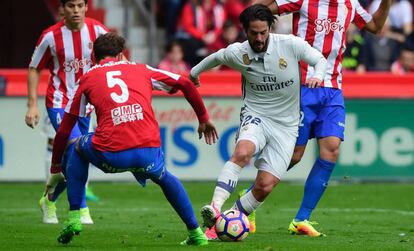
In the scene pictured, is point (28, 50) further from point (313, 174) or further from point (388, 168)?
point (313, 174)

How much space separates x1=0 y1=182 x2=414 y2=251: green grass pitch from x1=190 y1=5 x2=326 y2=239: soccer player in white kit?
22.3 inches

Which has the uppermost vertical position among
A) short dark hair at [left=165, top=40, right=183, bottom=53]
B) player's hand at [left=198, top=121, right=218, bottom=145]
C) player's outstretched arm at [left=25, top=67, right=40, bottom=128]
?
player's hand at [left=198, top=121, right=218, bottom=145]

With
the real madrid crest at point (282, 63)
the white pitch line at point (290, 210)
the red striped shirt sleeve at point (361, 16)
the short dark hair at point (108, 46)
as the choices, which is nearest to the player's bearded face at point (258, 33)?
the real madrid crest at point (282, 63)

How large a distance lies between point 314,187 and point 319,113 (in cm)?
67

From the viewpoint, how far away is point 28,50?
2438 cm

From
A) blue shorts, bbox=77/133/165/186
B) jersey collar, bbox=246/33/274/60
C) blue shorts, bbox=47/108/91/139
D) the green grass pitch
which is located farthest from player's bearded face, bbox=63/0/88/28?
blue shorts, bbox=77/133/165/186

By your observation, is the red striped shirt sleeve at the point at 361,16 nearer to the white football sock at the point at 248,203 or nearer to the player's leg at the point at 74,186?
the white football sock at the point at 248,203

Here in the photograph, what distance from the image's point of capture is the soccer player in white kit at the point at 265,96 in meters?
10.6

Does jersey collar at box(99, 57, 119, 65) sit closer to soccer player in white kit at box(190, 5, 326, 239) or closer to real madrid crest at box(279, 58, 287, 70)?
soccer player in white kit at box(190, 5, 326, 239)

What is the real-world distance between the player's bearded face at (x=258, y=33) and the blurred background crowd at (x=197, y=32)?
9699 millimetres

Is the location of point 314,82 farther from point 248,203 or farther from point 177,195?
point 177,195

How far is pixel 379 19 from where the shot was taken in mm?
12008

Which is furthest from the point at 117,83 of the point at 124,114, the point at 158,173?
the point at 158,173

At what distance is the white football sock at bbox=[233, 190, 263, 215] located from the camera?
1077 centimetres
